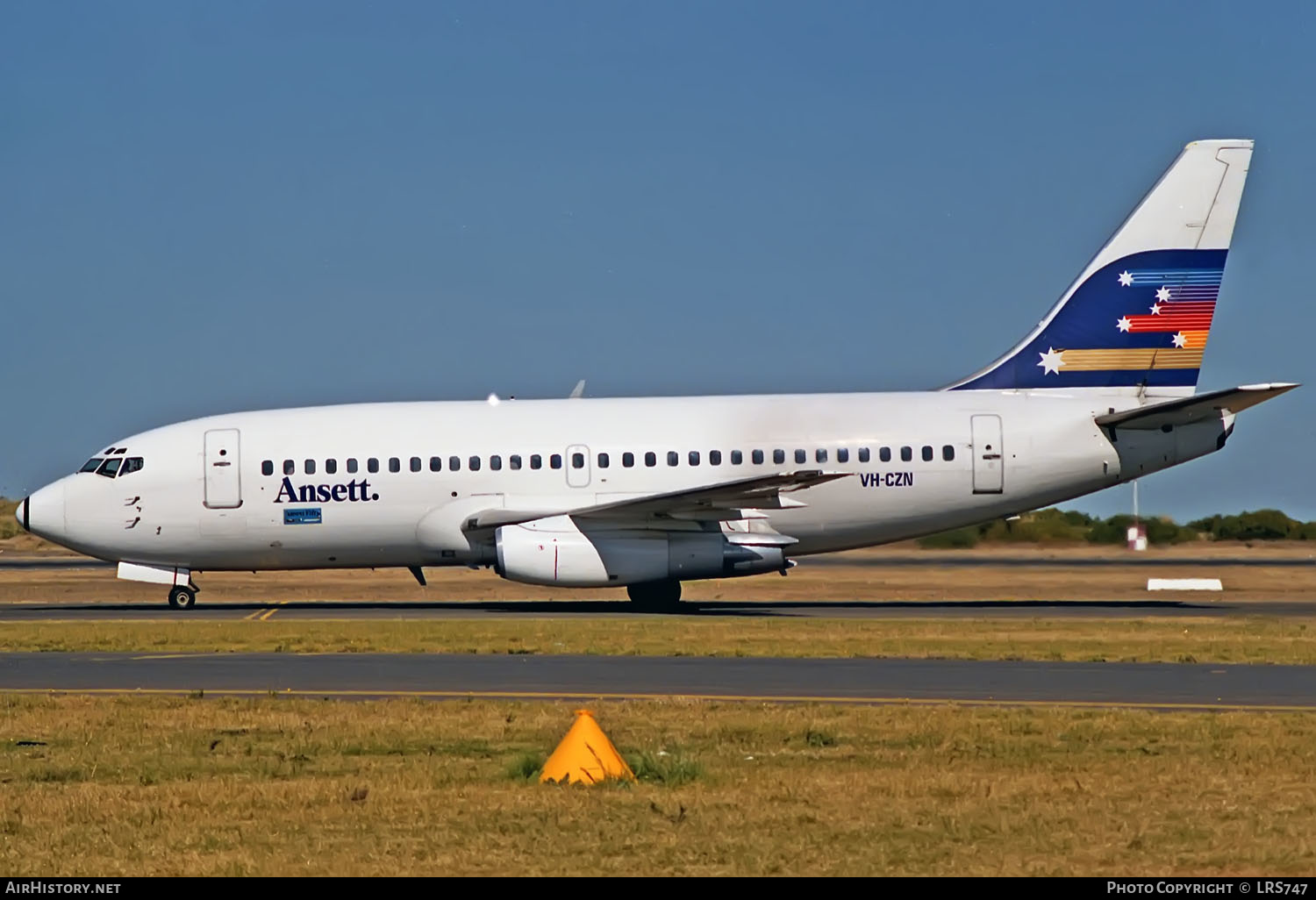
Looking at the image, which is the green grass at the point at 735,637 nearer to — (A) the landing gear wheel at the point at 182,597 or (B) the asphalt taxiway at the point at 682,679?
(B) the asphalt taxiway at the point at 682,679

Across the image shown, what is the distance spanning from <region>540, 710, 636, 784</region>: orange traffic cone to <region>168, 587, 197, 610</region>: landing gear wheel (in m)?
25.1

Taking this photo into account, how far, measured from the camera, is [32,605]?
1469 inches

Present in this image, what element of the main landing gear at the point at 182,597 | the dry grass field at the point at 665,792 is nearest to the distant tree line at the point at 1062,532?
the main landing gear at the point at 182,597

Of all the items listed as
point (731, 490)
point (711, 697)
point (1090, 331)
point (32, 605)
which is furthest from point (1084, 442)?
point (32, 605)

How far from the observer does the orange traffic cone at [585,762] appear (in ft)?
41.0

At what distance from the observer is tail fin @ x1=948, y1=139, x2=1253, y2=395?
35.5 metres

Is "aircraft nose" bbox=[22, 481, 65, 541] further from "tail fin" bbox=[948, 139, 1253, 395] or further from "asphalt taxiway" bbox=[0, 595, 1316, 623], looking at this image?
"tail fin" bbox=[948, 139, 1253, 395]

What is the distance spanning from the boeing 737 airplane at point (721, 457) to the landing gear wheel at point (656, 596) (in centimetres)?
4

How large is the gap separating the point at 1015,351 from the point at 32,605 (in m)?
21.9

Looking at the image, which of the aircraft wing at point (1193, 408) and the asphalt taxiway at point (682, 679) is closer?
the asphalt taxiway at point (682, 679)

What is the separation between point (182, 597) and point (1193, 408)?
21.1 meters

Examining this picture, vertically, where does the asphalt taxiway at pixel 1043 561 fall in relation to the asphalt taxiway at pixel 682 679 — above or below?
Result: below

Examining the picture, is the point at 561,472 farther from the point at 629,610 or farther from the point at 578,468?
the point at 629,610

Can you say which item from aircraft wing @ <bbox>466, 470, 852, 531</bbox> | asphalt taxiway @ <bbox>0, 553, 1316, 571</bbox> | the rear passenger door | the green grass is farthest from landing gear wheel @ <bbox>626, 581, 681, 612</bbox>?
asphalt taxiway @ <bbox>0, 553, 1316, 571</bbox>
